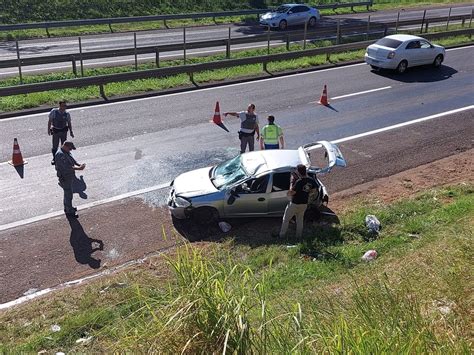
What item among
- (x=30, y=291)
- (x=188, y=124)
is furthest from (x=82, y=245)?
(x=188, y=124)

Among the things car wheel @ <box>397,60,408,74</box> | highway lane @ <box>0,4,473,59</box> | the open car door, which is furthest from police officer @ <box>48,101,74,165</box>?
car wheel @ <box>397,60,408,74</box>

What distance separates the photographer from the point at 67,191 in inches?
429

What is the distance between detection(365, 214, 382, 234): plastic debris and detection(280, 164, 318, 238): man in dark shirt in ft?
4.25

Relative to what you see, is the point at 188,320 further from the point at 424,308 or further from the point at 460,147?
the point at 460,147

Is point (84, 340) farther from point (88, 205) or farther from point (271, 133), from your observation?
point (271, 133)

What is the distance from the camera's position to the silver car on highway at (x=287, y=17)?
34562 mm

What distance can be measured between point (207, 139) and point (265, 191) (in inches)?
195

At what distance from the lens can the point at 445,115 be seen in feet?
59.6

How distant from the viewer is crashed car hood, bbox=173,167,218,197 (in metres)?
10.9

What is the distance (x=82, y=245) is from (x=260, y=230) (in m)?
3.39

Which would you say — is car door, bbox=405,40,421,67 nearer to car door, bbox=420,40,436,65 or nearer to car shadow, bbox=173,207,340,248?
car door, bbox=420,40,436,65

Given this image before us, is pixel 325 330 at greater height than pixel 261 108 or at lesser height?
greater

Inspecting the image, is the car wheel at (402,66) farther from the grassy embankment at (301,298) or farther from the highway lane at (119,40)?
the grassy embankment at (301,298)

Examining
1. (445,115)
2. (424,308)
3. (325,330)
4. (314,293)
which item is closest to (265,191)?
(314,293)
